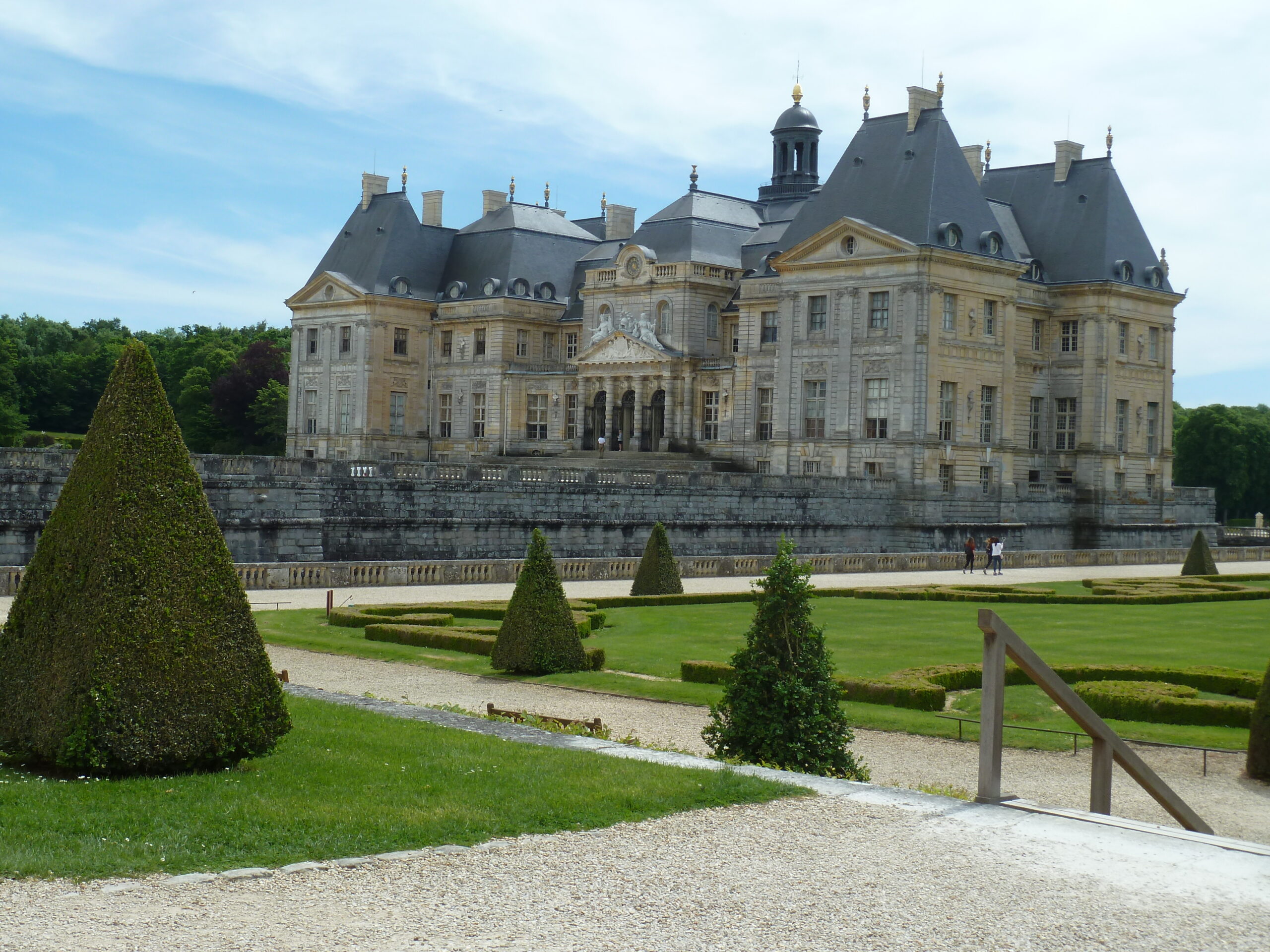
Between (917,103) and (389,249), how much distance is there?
91.6ft

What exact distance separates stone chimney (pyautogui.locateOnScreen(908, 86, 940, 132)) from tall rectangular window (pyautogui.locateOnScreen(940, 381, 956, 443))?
1101cm

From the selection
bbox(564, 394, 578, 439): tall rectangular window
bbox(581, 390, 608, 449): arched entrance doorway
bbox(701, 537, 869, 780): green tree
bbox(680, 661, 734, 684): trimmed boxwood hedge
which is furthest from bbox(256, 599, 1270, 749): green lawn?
bbox(564, 394, 578, 439): tall rectangular window

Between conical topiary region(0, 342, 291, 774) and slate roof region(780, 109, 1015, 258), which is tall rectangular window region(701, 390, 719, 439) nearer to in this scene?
slate roof region(780, 109, 1015, 258)

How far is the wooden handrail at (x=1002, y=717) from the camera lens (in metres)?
9.42

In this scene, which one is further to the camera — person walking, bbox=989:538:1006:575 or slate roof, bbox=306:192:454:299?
slate roof, bbox=306:192:454:299

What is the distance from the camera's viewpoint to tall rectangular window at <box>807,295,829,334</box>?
59.1 meters

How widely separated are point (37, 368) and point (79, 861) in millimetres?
91319

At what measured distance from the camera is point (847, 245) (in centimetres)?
5794

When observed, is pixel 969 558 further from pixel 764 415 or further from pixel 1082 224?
pixel 1082 224

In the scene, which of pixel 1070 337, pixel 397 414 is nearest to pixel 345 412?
pixel 397 414

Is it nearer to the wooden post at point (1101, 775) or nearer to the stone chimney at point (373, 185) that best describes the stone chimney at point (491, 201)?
the stone chimney at point (373, 185)

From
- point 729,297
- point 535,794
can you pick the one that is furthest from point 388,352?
point 535,794

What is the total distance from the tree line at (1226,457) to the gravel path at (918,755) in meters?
79.7

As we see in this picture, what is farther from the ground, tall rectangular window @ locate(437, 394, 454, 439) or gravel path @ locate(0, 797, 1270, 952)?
tall rectangular window @ locate(437, 394, 454, 439)
